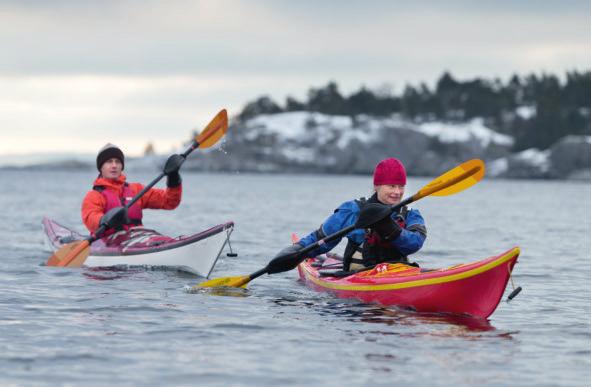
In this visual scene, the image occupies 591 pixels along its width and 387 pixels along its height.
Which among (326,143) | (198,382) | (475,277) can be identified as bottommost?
(198,382)

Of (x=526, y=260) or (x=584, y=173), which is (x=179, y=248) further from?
(x=584, y=173)

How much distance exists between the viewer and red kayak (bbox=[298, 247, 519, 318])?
961 cm

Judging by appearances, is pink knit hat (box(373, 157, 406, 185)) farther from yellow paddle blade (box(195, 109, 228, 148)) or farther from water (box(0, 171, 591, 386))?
yellow paddle blade (box(195, 109, 228, 148))

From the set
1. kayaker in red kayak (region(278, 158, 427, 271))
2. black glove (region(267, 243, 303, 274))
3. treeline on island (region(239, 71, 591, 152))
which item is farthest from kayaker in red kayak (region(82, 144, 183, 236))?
treeline on island (region(239, 71, 591, 152))

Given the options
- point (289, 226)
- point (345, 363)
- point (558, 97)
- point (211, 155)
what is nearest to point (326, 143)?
point (211, 155)

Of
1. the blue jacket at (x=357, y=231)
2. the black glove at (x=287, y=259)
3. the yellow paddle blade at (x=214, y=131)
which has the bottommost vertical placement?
the black glove at (x=287, y=259)

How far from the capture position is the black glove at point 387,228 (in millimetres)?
10148

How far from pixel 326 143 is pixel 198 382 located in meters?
145

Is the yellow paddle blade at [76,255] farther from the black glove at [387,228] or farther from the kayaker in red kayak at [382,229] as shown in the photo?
the black glove at [387,228]

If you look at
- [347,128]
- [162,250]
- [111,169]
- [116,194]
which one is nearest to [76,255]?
[116,194]

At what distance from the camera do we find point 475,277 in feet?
31.9

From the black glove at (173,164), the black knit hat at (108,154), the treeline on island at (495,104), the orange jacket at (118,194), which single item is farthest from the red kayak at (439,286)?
the treeline on island at (495,104)

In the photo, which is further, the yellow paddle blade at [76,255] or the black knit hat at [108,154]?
the black knit hat at [108,154]

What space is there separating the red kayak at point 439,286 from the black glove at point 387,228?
0.45 meters
